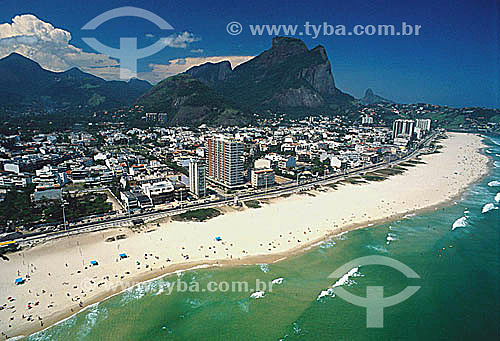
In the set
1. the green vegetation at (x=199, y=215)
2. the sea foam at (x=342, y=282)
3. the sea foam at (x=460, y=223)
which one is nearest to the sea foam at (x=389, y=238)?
the sea foam at (x=342, y=282)

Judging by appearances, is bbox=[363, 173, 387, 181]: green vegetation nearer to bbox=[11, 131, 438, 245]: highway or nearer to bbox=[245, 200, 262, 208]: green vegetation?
bbox=[11, 131, 438, 245]: highway

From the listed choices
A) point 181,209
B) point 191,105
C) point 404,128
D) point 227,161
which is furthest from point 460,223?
point 191,105

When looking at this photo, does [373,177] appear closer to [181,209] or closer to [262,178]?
[262,178]

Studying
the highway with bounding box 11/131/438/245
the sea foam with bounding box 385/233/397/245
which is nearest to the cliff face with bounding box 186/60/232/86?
the highway with bounding box 11/131/438/245

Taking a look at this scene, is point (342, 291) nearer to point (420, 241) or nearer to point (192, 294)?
point (192, 294)

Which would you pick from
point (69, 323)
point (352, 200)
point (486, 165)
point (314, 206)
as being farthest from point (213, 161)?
point (486, 165)
